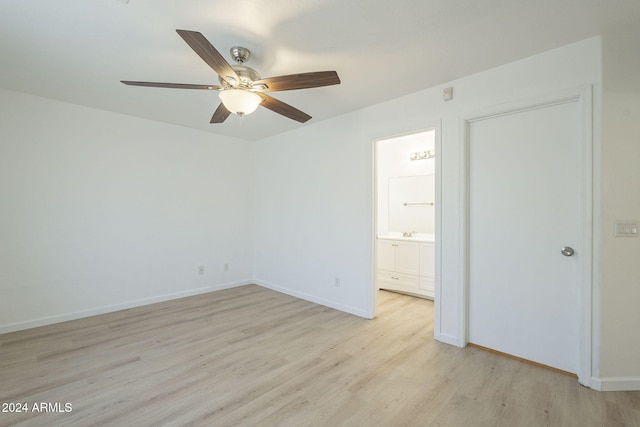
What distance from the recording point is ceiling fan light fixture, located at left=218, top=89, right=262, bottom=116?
78.7 inches

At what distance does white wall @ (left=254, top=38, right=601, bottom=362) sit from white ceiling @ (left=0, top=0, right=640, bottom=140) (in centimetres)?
18

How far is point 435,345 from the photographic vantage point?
2.71 metres

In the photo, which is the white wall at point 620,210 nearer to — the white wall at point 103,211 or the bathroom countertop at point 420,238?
the bathroom countertop at point 420,238

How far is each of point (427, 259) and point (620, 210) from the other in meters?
2.28

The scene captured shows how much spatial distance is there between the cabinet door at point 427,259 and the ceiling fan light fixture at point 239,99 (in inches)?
123

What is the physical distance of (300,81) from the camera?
1938mm

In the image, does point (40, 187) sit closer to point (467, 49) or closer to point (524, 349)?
point (467, 49)

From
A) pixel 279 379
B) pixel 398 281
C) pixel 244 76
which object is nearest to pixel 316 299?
A: pixel 398 281

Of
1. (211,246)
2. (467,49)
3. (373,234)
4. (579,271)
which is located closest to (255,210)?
(211,246)

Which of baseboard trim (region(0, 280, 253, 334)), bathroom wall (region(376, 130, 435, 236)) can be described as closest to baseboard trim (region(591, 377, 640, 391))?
bathroom wall (region(376, 130, 435, 236))

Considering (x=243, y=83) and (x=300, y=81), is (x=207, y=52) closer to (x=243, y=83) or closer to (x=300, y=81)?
(x=243, y=83)

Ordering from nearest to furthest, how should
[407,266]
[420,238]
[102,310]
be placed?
[102,310]
[407,266]
[420,238]

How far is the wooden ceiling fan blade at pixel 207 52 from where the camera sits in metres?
1.48

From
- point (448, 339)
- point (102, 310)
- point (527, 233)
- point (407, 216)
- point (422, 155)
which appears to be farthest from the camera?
point (407, 216)
